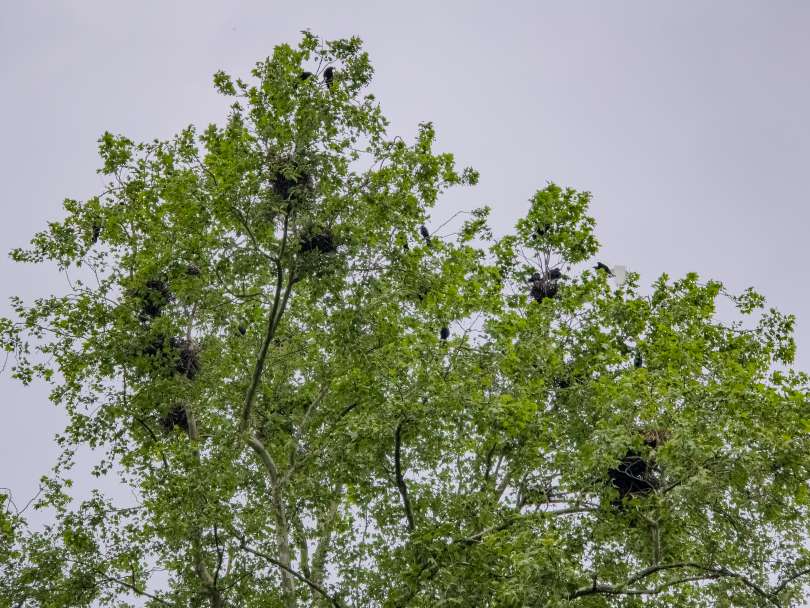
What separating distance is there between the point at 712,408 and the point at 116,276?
958 cm

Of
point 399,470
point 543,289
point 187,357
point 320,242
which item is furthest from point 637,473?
point 187,357

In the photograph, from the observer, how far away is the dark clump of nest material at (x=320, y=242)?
1199 cm

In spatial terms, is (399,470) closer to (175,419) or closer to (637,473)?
(637,473)

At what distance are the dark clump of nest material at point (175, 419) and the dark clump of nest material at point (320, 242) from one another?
4.04 metres

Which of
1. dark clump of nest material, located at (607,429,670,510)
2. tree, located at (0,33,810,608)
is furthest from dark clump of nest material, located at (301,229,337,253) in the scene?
dark clump of nest material, located at (607,429,670,510)

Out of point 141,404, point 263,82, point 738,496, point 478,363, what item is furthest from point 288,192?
point 738,496

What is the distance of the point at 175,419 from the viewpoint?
47.4ft

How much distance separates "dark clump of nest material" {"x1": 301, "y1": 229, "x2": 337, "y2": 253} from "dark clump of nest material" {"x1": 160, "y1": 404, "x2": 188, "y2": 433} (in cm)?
404

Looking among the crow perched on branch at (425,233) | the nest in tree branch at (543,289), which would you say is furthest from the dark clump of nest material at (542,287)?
the crow perched on branch at (425,233)

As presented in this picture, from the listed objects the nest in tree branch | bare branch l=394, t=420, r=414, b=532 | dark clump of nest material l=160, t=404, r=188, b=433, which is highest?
the nest in tree branch

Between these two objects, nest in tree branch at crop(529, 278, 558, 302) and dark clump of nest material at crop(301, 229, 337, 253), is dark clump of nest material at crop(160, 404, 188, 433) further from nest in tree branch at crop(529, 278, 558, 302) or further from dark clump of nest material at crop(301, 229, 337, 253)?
nest in tree branch at crop(529, 278, 558, 302)

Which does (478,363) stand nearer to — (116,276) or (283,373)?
(283,373)

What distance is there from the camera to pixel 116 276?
14.1 metres

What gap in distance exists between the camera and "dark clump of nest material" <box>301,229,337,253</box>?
39.3 ft
